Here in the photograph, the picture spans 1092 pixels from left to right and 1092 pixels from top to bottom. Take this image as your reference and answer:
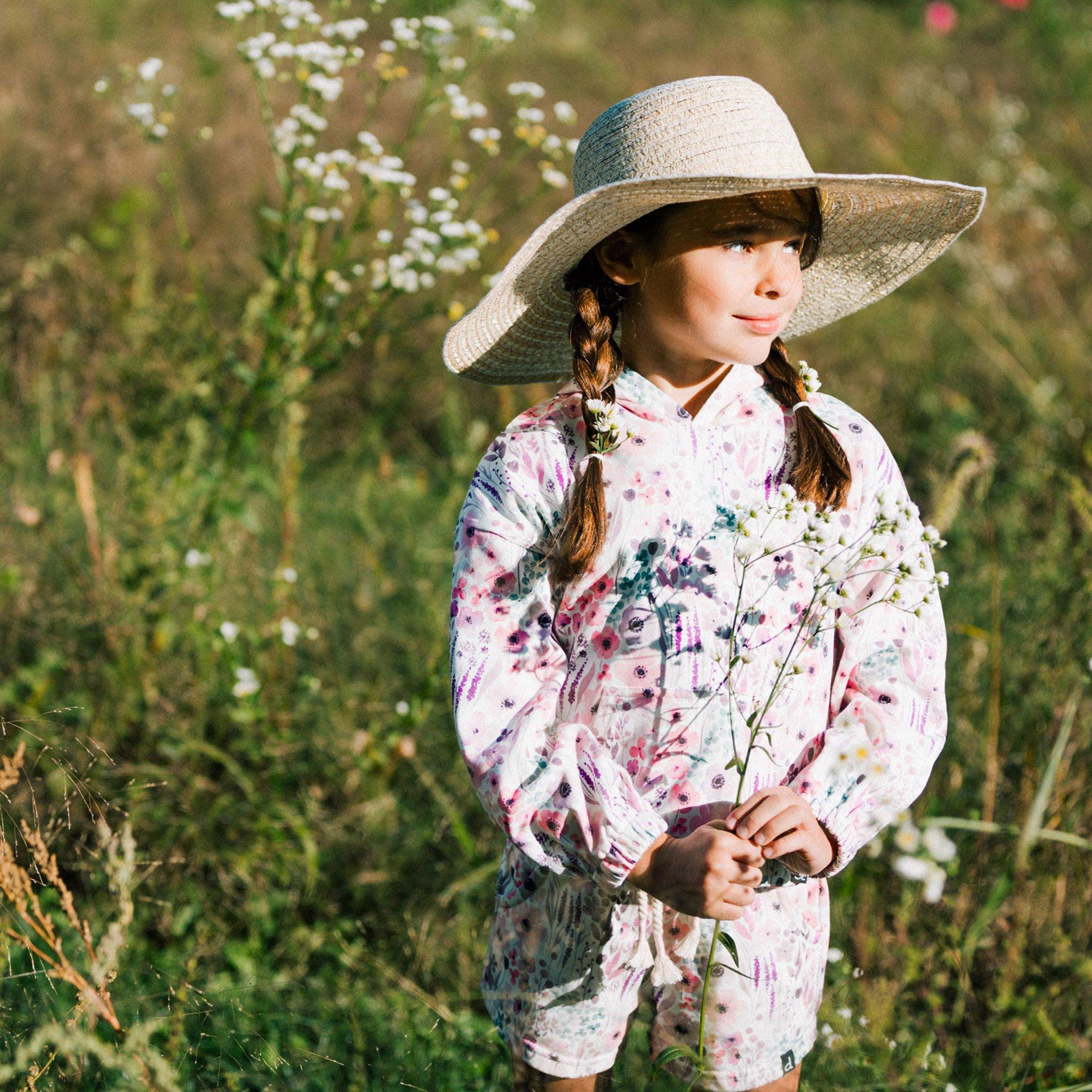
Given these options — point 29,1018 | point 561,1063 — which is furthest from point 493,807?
point 29,1018

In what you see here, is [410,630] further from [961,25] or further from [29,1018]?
[961,25]

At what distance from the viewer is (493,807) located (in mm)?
1267

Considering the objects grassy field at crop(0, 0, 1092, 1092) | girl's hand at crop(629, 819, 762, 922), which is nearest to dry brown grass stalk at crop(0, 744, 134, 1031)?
grassy field at crop(0, 0, 1092, 1092)

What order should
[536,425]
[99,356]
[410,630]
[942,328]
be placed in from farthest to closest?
[942,328] → [99,356] → [410,630] → [536,425]

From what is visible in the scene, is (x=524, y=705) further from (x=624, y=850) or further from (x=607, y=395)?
(x=607, y=395)

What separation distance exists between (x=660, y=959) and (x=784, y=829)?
0.28 metres

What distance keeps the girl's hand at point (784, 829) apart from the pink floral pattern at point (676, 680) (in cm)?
4

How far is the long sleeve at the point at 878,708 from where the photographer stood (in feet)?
4.24

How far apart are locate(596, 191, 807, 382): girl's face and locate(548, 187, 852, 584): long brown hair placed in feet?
0.05

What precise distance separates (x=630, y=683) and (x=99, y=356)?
7.64 ft

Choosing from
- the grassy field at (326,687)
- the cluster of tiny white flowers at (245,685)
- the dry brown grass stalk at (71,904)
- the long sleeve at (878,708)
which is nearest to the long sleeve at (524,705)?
the long sleeve at (878,708)

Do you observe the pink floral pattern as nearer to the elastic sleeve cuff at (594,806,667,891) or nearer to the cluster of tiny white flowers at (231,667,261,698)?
the elastic sleeve cuff at (594,806,667,891)

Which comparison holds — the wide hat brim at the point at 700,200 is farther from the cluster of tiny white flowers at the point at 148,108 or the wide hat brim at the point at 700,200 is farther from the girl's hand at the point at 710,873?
the cluster of tiny white flowers at the point at 148,108

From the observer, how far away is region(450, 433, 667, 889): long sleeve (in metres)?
1.24
